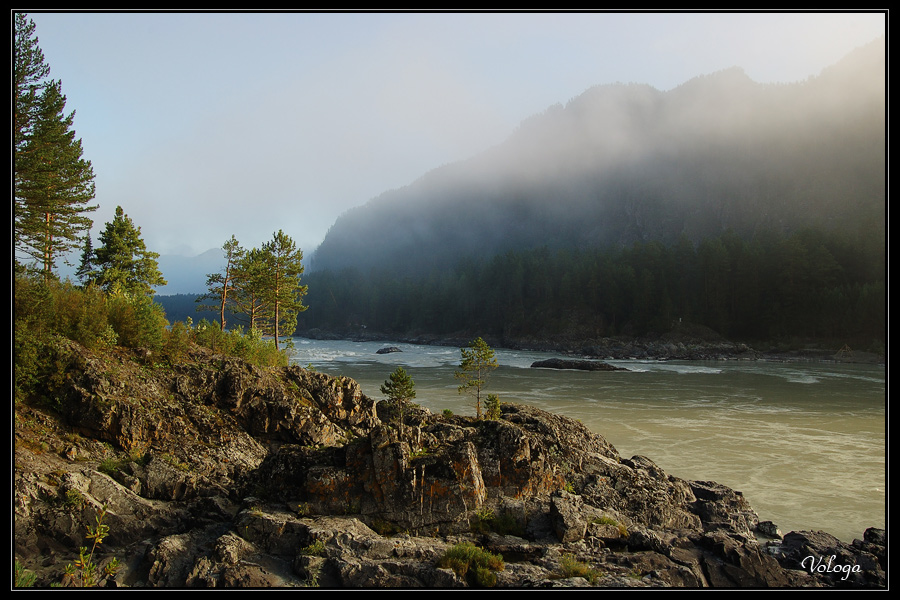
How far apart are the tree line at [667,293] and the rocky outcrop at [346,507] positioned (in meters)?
→ 80.2

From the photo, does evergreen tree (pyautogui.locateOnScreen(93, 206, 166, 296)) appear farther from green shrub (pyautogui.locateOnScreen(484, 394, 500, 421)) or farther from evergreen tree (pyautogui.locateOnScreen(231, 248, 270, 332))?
green shrub (pyautogui.locateOnScreen(484, 394, 500, 421))

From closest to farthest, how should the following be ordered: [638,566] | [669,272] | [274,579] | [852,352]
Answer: [274,579]
[638,566]
[852,352]
[669,272]

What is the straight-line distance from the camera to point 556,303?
371ft

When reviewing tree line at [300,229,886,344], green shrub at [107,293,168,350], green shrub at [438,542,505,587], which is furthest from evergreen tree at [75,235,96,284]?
tree line at [300,229,886,344]

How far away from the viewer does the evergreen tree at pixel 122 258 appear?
2967cm

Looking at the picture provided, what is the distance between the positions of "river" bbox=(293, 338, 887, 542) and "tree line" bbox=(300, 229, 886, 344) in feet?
75.5

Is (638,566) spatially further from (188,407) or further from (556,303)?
(556,303)

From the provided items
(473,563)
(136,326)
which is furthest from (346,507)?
(136,326)

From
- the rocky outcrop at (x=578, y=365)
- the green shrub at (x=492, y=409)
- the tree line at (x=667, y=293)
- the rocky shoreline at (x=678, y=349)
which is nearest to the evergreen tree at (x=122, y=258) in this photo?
the green shrub at (x=492, y=409)
